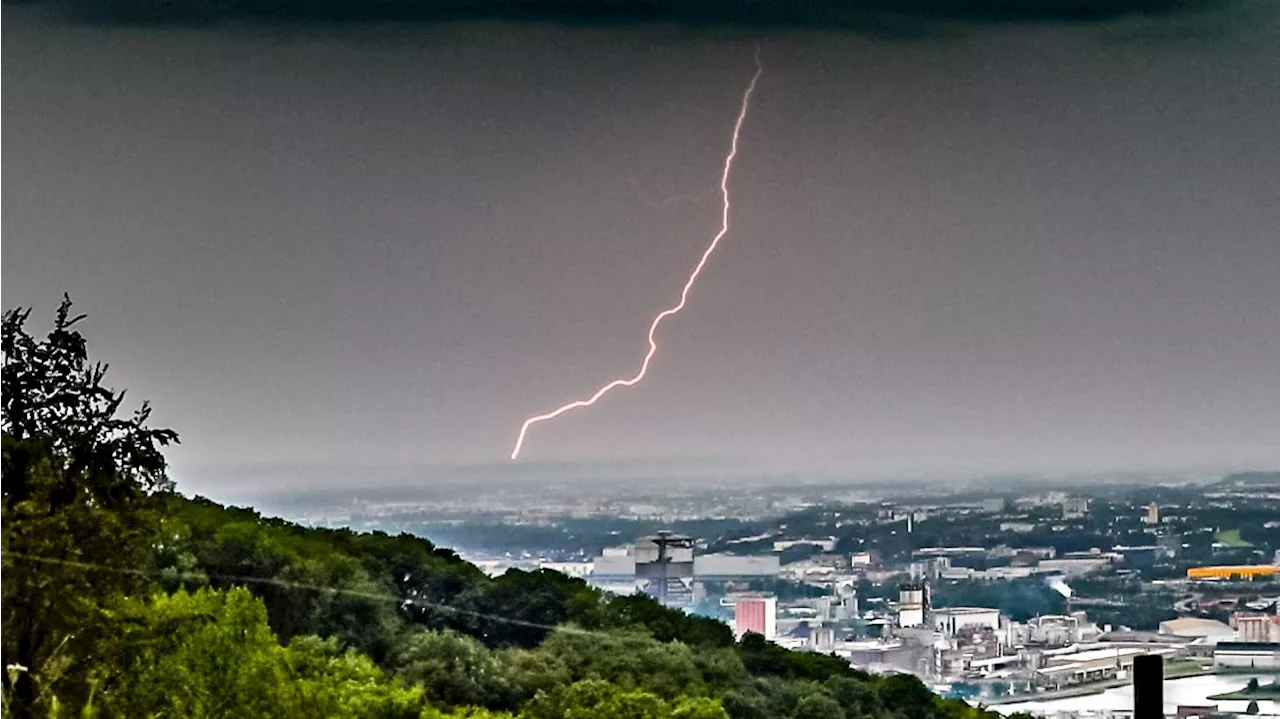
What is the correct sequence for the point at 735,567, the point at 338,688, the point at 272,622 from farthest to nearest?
the point at 735,567 < the point at 338,688 < the point at 272,622

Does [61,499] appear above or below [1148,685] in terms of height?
above

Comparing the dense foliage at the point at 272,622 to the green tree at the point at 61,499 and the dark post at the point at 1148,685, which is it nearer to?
the green tree at the point at 61,499

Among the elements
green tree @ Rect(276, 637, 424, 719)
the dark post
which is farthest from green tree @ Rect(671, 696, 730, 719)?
the dark post

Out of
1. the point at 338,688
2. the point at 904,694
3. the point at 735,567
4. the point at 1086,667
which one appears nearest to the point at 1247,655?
the point at 1086,667

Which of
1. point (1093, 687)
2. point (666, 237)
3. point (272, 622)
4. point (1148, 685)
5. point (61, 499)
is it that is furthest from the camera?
point (666, 237)

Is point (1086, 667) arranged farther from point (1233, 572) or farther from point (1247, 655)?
point (1233, 572)

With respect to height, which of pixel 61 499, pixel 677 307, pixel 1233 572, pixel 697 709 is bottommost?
pixel 697 709
